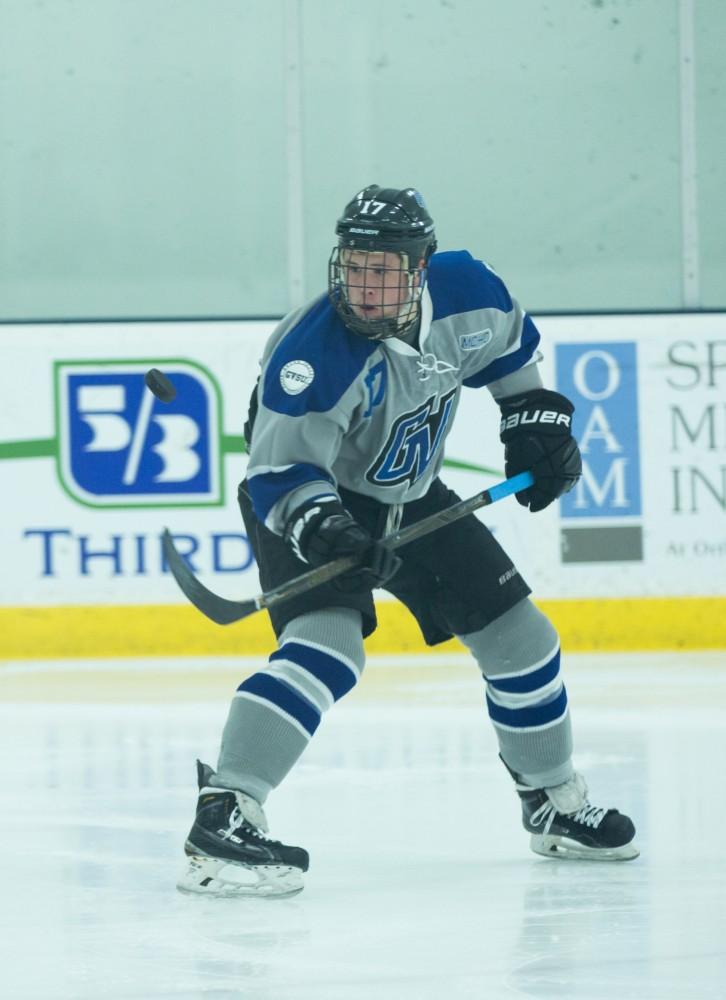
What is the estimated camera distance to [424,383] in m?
2.45

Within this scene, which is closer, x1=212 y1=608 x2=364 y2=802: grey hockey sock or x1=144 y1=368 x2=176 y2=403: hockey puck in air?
x1=212 y1=608 x2=364 y2=802: grey hockey sock

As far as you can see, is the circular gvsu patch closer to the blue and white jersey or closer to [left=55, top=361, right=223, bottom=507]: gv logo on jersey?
the blue and white jersey

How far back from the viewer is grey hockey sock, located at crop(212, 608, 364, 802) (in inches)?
93.4

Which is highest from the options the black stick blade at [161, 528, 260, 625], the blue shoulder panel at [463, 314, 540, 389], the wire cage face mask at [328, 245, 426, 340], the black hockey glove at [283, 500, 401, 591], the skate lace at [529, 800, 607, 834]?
the wire cage face mask at [328, 245, 426, 340]

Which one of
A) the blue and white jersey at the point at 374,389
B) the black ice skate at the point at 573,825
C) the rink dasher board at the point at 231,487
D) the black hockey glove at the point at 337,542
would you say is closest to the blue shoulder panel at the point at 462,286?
the blue and white jersey at the point at 374,389

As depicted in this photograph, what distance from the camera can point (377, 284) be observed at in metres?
2.33

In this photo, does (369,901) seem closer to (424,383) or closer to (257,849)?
(257,849)

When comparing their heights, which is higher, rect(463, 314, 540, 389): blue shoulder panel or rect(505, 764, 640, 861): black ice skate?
rect(463, 314, 540, 389): blue shoulder panel

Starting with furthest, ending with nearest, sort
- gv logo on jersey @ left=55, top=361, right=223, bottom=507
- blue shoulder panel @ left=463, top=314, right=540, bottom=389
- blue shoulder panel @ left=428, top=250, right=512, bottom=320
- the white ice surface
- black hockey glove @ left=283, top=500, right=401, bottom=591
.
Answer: gv logo on jersey @ left=55, top=361, right=223, bottom=507 → blue shoulder panel @ left=463, top=314, right=540, bottom=389 → blue shoulder panel @ left=428, top=250, right=512, bottom=320 → black hockey glove @ left=283, top=500, right=401, bottom=591 → the white ice surface

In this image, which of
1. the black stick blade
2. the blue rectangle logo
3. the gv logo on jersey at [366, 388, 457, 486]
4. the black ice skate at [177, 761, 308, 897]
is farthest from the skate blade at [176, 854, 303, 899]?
the blue rectangle logo

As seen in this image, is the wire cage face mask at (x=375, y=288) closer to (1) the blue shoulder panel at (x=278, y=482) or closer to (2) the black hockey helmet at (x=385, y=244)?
(2) the black hockey helmet at (x=385, y=244)

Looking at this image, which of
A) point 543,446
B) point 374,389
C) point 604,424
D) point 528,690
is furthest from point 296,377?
point 604,424

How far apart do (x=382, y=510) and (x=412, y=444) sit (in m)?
0.12

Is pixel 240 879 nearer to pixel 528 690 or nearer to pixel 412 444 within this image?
pixel 528 690
